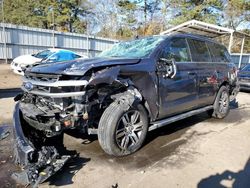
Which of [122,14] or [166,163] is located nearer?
Result: [166,163]

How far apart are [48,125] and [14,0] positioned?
3422 cm

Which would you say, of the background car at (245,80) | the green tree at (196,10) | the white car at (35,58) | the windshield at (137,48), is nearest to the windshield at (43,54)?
the white car at (35,58)

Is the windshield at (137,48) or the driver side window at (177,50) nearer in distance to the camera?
the windshield at (137,48)

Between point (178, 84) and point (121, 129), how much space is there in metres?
1.37

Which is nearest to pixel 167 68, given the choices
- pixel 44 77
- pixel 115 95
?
pixel 115 95

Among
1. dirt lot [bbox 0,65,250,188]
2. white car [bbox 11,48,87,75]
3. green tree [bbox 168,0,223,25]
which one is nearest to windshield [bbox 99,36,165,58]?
dirt lot [bbox 0,65,250,188]

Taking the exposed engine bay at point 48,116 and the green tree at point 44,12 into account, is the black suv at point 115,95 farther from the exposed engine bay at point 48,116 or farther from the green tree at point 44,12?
the green tree at point 44,12

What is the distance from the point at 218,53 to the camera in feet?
18.7

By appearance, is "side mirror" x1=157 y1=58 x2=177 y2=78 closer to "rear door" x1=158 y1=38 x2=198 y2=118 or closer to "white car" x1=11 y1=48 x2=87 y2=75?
"rear door" x1=158 y1=38 x2=198 y2=118

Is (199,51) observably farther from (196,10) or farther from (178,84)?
(196,10)

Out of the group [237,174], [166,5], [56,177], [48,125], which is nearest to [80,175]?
[56,177]

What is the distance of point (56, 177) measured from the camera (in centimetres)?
293

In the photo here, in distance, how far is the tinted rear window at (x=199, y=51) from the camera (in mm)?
4727

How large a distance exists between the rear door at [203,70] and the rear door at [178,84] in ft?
0.62
